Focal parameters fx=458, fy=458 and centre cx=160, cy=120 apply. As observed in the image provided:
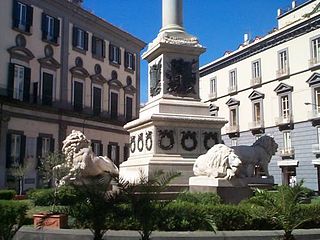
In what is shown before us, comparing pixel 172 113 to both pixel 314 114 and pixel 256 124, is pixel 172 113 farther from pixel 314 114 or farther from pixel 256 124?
pixel 256 124

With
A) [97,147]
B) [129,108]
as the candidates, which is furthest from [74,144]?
[129,108]

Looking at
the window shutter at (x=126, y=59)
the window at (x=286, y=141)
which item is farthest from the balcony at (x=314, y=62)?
the window shutter at (x=126, y=59)

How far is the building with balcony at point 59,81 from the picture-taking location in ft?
116

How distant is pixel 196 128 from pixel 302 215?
24.2 ft

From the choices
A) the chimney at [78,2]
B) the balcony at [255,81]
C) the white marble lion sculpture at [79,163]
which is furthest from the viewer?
the balcony at [255,81]

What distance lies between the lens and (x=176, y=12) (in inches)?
687

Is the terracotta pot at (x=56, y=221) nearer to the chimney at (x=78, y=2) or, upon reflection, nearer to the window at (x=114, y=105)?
the chimney at (x=78, y=2)

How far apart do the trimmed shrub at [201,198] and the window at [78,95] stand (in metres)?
32.9

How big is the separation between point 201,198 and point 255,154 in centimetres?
350

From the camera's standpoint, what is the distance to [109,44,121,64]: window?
49569 mm

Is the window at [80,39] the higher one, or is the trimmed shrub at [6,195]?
the window at [80,39]

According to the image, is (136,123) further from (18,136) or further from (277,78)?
(277,78)

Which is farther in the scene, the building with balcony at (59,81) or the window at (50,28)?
the window at (50,28)

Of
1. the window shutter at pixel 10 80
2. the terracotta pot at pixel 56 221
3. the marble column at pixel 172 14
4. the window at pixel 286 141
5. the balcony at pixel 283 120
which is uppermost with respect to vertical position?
the window shutter at pixel 10 80
